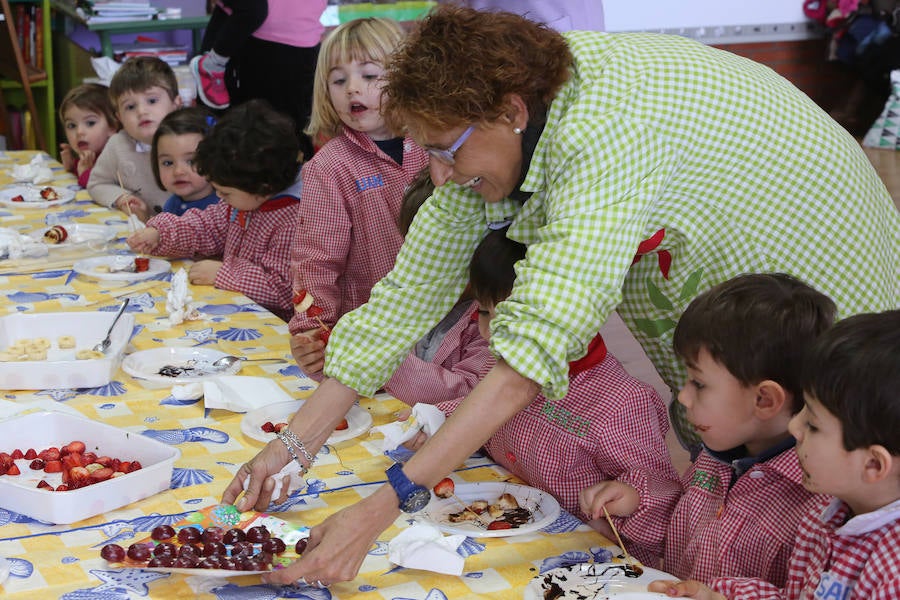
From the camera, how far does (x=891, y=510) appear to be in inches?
44.8

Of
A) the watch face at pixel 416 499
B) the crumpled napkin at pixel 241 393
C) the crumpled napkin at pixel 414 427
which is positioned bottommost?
the crumpled napkin at pixel 241 393

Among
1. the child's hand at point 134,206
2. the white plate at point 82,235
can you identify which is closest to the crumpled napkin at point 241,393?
the white plate at point 82,235

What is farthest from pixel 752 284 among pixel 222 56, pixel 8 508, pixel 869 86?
pixel 869 86

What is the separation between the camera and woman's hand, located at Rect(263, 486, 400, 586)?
1.30 m

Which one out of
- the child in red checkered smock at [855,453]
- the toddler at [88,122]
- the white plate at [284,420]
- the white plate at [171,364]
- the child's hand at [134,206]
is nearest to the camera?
the child in red checkered smock at [855,453]

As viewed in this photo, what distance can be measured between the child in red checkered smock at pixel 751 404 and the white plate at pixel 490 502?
22cm

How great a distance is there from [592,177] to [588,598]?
52 cm

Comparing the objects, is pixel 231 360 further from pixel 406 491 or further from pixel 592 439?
pixel 406 491

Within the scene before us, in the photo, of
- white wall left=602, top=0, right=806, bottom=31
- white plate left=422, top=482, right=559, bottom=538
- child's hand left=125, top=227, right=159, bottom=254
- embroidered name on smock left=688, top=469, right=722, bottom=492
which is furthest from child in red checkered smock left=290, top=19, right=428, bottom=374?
white wall left=602, top=0, right=806, bottom=31

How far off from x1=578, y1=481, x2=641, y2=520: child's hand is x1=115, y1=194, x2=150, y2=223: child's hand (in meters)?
2.61

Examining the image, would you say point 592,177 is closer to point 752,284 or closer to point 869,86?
point 752,284

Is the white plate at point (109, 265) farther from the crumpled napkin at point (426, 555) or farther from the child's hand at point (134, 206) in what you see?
the crumpled napkin at point (426, 555)

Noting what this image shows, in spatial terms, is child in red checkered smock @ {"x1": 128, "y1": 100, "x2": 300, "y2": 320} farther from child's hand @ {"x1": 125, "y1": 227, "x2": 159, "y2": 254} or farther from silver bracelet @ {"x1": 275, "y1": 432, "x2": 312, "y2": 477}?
silver bracelet @ {"x1": 275, "y1": 432, "x2": 312, "y2": 477}

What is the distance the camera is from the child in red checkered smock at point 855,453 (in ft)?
3.71
